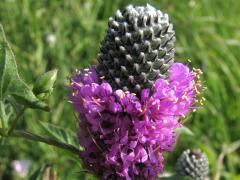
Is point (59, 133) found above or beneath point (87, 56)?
beneath

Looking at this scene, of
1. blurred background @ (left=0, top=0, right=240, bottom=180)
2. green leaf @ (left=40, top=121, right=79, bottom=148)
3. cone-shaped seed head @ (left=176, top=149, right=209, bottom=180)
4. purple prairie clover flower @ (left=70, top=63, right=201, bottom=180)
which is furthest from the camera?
blurred background @ (left=0, top=0, right=240, bottom=180)

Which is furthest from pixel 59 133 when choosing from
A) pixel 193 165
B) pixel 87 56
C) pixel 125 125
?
pixel 87 56

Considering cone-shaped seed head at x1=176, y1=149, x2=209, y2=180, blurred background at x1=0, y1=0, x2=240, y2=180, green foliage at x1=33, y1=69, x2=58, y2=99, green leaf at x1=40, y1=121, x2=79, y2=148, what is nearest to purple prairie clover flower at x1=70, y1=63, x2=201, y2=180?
green foliage at x1=33, y1=69, x2=58, y2=99

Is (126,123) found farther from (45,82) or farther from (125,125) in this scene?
(45,82)

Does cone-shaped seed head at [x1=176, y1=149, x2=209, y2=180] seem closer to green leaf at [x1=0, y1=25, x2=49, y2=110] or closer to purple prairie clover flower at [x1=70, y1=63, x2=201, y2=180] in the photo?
purple prairie clover flower at [x1=70, y1=63, x2=201, y2=180]

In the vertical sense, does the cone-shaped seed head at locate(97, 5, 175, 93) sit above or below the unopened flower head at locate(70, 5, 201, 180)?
above

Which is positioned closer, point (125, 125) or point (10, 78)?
point (10, 78)
